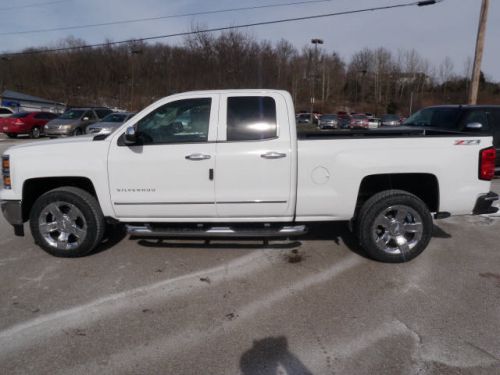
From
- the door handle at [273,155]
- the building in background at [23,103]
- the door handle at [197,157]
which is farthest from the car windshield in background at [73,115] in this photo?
the building in background at [23,103]

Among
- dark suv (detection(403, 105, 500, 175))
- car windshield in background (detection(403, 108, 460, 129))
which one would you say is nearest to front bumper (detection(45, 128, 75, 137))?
car windshield in background (detection(403, 108, 460, 129))

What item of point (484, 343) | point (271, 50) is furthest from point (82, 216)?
point (271, 50)

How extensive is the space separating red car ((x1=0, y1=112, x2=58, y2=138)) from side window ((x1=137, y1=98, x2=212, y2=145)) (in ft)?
69.7

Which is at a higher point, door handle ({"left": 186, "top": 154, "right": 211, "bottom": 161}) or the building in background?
the building in background

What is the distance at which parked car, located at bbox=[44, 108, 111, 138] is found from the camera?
19.1m

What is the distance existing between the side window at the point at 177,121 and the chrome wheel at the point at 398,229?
7.63ft

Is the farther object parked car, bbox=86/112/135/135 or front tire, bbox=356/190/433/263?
parked car, bbox=86/112/135/135

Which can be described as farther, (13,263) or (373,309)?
(13,263)

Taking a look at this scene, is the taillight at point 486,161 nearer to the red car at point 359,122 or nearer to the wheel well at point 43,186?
the wheel well at point 43,186

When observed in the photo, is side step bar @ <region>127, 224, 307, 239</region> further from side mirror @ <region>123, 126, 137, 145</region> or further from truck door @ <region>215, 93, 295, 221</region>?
side mirror @ <region>123, 126, 137, 145</region>

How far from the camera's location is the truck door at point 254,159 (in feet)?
13.6

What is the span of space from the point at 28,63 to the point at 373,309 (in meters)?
90.4

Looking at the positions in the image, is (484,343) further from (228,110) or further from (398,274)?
(228,110)

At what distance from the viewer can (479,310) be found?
3.42 meters
